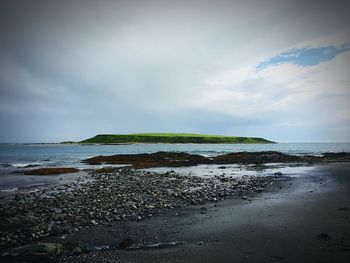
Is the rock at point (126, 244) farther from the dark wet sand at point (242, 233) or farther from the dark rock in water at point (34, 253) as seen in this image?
the dark rock in water at point (34, 253)

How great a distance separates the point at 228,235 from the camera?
947cm

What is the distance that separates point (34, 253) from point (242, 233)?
7216 millimetres

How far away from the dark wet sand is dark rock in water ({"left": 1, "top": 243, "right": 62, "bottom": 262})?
1.43 ft

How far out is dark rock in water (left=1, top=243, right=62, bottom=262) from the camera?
24.5ft

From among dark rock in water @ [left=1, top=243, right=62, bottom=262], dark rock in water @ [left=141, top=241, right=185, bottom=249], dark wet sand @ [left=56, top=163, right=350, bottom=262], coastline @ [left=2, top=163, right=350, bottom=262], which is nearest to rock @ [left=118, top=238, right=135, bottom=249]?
coastline @ [left=2, top=163, right=350, bottom=262]

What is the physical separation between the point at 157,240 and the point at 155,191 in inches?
330

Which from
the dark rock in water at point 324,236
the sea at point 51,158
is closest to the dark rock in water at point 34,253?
the dark rock in water at point 324,236

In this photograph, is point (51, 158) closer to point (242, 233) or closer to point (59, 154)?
point (59, 154)

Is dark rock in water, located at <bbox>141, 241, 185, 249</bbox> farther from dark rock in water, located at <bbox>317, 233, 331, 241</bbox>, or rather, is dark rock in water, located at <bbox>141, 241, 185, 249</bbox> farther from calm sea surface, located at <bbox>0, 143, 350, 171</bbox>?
calm sea surface, located at <bbox>0, 143, 350, 171</bbox>

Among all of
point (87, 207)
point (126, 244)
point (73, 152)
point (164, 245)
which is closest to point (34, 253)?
point (126, 244)

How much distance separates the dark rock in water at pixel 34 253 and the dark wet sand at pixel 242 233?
437mm

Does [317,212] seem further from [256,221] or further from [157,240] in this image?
[157,240]

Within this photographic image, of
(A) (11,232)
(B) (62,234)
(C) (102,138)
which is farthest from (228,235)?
(C) (102,138)

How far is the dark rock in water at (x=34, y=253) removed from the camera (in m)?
7.46
